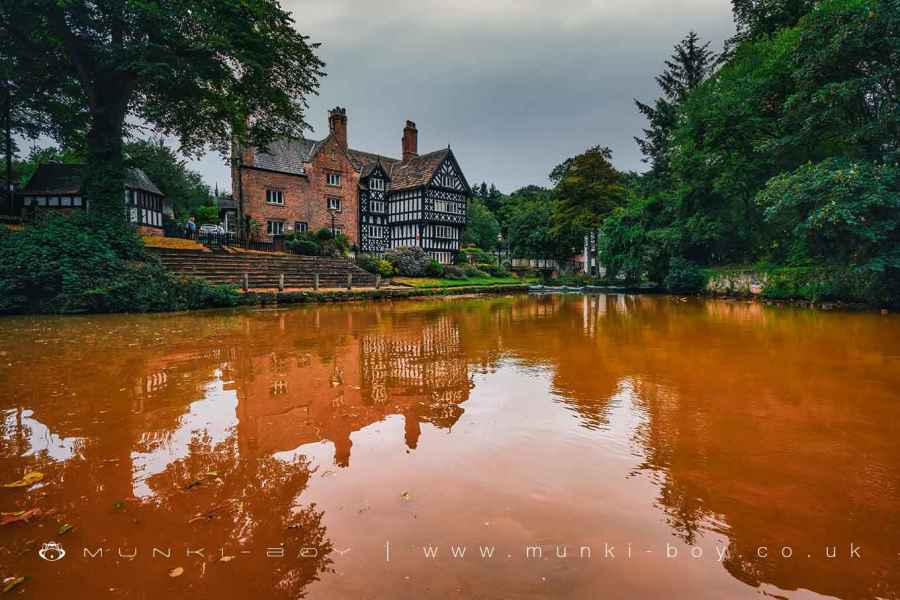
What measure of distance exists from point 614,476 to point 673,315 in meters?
14.2

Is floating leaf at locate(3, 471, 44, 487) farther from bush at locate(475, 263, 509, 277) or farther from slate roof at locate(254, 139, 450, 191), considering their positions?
bush at locate(475, 263, 509, 277)

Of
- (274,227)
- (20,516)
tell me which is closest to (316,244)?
(274,227)

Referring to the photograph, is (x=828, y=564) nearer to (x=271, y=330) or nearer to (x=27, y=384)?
(x=27, y=384)

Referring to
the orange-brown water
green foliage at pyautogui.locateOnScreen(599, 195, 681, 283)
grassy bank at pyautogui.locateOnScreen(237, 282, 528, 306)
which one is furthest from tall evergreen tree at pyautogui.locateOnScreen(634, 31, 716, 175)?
the orange-brown water

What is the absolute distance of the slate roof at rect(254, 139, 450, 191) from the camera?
37406 mm

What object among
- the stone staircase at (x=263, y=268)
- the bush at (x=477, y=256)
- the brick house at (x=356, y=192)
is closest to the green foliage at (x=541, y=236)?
the bush at (x=477, y=256)

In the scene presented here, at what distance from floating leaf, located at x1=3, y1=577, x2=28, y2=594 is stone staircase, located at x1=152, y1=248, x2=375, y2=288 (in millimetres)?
19083

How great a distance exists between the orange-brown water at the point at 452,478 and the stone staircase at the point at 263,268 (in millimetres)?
14609

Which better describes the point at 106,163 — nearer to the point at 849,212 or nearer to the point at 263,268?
the point at 263,268

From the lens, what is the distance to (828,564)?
2348mm

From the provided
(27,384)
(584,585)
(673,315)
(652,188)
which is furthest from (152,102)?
(652,188)

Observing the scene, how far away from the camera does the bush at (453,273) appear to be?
36594 millimetres

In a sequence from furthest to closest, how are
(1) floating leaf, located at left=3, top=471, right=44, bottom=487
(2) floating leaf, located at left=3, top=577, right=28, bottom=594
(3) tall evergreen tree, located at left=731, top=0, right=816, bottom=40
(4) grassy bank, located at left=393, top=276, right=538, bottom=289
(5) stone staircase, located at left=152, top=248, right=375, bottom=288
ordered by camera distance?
(4) grassy bank, located at left=393, top=276, right=538, bottom=289, (3) tall evergreen tree, located at left=731, top=0, right=816, bottom=40, (5) stone staircase, located at left=152, top=248, right=375, bottom=288, (1) floating leaf, located at left=3, top=471, right=44, bottom=487, (2) floating leaf, located at left=3, top=577, right=28, bottom=594

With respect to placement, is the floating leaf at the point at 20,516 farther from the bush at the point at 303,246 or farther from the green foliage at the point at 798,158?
the bush at the point at 303,246
